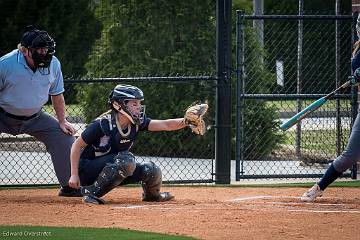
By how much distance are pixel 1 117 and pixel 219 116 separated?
9.77ft

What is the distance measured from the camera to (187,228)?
847 cm

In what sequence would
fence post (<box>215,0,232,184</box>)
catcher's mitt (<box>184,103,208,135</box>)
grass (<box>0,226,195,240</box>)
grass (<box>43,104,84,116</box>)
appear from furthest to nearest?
1. grass (<box>43,104,84,116</box>)
2. fence post (<box>215,0,232,184</box>)
3. catcher's mitt (<box>184,103,208,135</box>)
4. grass (<box>0,226,195,240</box>)

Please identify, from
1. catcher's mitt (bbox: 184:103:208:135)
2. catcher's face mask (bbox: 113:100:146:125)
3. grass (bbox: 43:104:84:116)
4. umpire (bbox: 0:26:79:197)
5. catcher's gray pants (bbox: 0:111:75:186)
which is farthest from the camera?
grass (bbox: 43:104:84:116)

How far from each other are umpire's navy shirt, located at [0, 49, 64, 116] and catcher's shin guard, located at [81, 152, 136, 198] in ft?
3.57

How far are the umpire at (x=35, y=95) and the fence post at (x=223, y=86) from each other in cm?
232

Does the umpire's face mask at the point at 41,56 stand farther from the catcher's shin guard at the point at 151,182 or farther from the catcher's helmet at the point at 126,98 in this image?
the catcher's shin guard at the point at 151,182

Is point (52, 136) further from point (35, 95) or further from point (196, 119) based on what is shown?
point (196, 119)

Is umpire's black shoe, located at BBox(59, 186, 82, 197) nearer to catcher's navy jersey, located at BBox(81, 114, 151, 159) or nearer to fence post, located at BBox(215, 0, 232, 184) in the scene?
catcher's navy jersey, located at BBox(81, 114, 151, 159)

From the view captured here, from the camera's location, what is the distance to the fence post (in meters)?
12.7

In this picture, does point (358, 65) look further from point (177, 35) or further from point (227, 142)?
point (177, 35)

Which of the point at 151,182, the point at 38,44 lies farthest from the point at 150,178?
the point at 38,44

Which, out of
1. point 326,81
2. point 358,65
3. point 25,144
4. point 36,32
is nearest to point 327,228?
point 358,65

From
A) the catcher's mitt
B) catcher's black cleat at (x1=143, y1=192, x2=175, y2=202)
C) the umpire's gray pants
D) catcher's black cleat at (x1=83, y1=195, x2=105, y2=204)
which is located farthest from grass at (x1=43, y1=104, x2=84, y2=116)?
the umpire's gray pants

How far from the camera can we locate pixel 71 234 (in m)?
8.12
